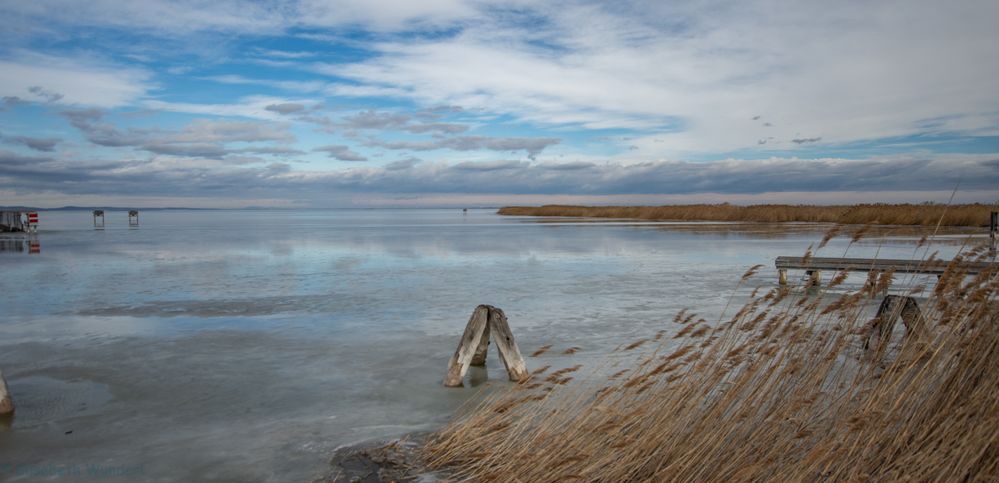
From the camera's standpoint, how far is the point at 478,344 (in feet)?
23.3

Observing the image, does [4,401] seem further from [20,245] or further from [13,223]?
[13,223]

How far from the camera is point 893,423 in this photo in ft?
12.2

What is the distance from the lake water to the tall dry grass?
1983 centimetres

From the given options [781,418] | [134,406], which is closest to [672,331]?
[781,418]

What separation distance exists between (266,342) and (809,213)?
47933mm

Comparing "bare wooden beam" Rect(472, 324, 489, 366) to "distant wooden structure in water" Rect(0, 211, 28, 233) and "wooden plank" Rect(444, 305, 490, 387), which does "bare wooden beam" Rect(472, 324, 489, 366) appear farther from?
"distant wooden structure in water" Rect(0, 211, 28, 233)

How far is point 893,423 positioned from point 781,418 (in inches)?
22.8

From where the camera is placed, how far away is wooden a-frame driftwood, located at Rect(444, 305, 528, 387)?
6965 millimetres

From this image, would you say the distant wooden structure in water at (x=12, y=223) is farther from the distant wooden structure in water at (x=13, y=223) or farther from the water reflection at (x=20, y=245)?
the water reflection at (x=20, y=245)

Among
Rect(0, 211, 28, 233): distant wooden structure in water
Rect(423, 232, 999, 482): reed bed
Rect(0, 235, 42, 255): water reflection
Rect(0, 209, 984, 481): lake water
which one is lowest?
Rect(0, 209, 984, 481): lake water

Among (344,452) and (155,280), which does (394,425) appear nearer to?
(344,452)

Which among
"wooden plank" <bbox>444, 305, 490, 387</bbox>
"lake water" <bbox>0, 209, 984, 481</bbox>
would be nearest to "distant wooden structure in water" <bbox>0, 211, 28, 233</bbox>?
"lake water" <bbox>0, 209, 984, 481</bbox>

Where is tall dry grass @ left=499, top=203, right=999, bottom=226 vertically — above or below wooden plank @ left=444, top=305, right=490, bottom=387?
above

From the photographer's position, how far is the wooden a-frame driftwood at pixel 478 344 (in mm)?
6965
